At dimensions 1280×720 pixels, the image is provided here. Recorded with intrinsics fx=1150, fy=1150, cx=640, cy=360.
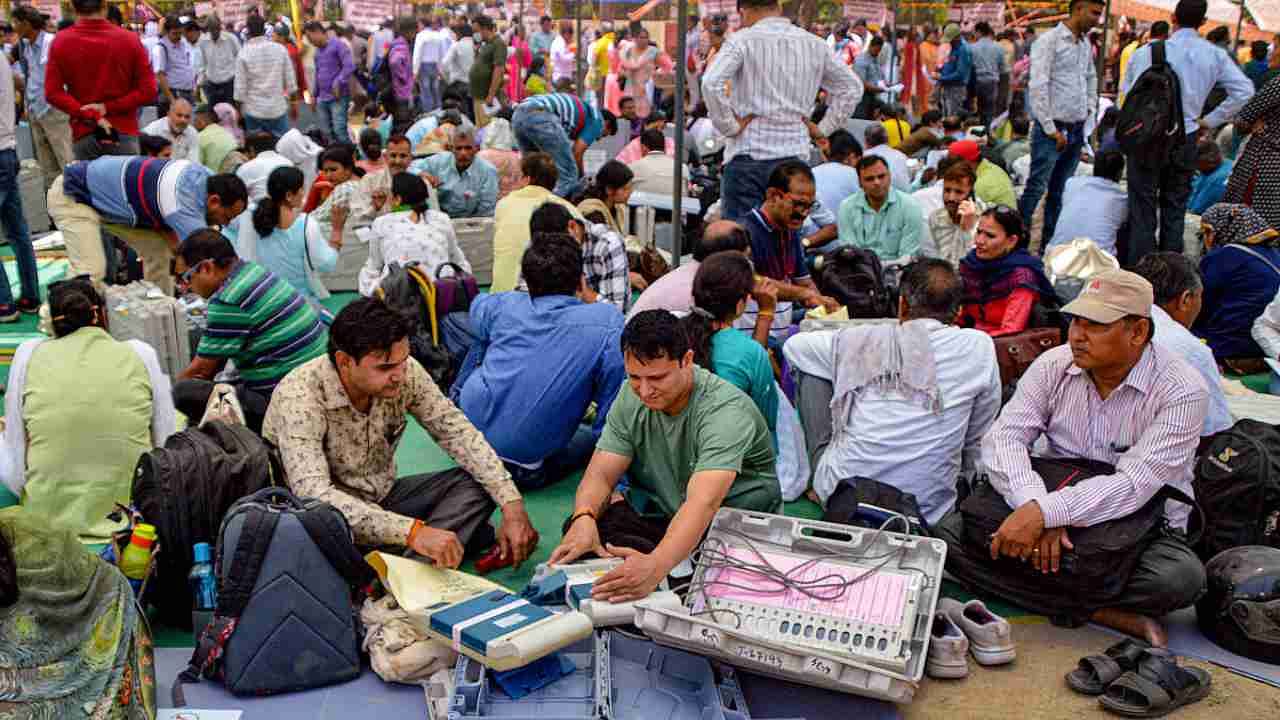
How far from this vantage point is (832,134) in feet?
26.3

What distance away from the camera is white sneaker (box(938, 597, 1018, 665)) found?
362 cm

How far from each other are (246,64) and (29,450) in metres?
8.85

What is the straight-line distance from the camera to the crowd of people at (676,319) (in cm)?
375

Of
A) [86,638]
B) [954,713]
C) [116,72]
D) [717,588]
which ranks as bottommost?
[954,713]

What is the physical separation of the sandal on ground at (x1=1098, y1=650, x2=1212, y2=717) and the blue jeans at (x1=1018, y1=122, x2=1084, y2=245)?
5.49 meters

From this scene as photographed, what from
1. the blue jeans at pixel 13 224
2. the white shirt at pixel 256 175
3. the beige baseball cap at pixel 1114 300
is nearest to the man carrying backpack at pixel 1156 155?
the beige baseball cap at pixel 1114 300

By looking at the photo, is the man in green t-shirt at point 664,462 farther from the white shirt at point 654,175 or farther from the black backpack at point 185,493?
the white shirt at point 654,175

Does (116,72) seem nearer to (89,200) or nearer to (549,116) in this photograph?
(89,200)

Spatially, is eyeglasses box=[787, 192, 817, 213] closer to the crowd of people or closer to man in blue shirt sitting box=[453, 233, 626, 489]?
the crowd of people

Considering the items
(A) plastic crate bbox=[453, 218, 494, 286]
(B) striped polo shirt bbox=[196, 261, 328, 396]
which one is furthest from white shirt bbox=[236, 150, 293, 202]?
(B) striped polo shirt bbox=[196, 261, 328, 396]

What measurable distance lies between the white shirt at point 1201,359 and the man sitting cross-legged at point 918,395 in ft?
2.27

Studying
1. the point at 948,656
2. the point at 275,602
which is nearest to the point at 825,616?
the point at 948,656

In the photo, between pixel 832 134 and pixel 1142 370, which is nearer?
pixel 1142 370

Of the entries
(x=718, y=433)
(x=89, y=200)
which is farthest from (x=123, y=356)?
(x=89, y=200)
